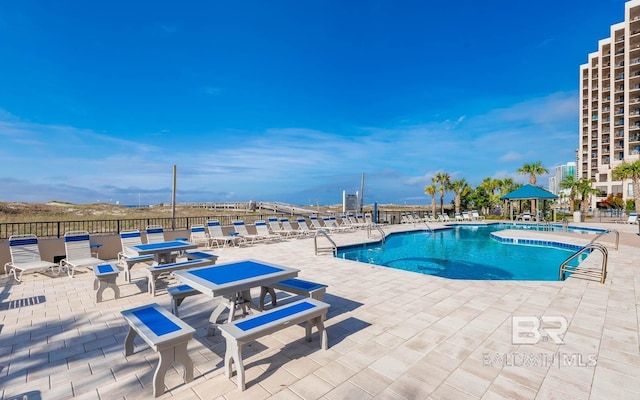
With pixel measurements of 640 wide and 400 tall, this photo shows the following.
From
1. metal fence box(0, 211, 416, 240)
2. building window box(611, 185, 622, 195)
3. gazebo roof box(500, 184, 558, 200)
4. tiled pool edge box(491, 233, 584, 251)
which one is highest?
building window box(611, 185, 622, 195)

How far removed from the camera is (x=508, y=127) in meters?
30.7

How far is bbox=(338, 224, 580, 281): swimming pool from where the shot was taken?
26.1 ft

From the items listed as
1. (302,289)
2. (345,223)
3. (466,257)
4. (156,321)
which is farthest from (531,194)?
(156,321)

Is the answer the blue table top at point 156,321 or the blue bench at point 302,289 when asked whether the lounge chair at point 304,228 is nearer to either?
the blue bench at point 302,289

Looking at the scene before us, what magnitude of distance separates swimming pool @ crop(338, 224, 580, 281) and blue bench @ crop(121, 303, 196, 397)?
675cm

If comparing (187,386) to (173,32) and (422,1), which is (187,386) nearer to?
(173,32)

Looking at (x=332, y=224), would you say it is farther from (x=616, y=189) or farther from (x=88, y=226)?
(x=616, y=189)

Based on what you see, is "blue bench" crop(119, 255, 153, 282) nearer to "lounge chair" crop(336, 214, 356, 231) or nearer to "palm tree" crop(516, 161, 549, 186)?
"lounge chair" crop(336, 214, 356, 231)

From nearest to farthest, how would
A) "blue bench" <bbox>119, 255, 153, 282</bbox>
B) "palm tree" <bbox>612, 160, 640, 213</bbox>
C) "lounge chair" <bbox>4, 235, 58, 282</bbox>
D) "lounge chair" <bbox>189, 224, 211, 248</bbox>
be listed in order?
"blue bench" <bbox>119, 255, 153, 282</bbox> → "lounge chair" <bbox>4, 235, 58, 282</bbox> → "lounge chair" <bbox>189, 224, 211, 248</bbox> → "palm tree" <bbox>612, 160, 640, 213</bbox>

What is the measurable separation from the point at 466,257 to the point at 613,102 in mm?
50725

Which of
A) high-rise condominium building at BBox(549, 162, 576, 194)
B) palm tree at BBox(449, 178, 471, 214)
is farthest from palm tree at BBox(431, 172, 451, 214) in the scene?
high-rise condominium building at BBox(549, 162, 576, 194)

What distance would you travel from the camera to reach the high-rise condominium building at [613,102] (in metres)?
37.8

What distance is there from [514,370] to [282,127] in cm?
2840

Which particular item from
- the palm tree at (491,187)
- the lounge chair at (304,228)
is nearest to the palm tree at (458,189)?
the palm tree at (491,187)
